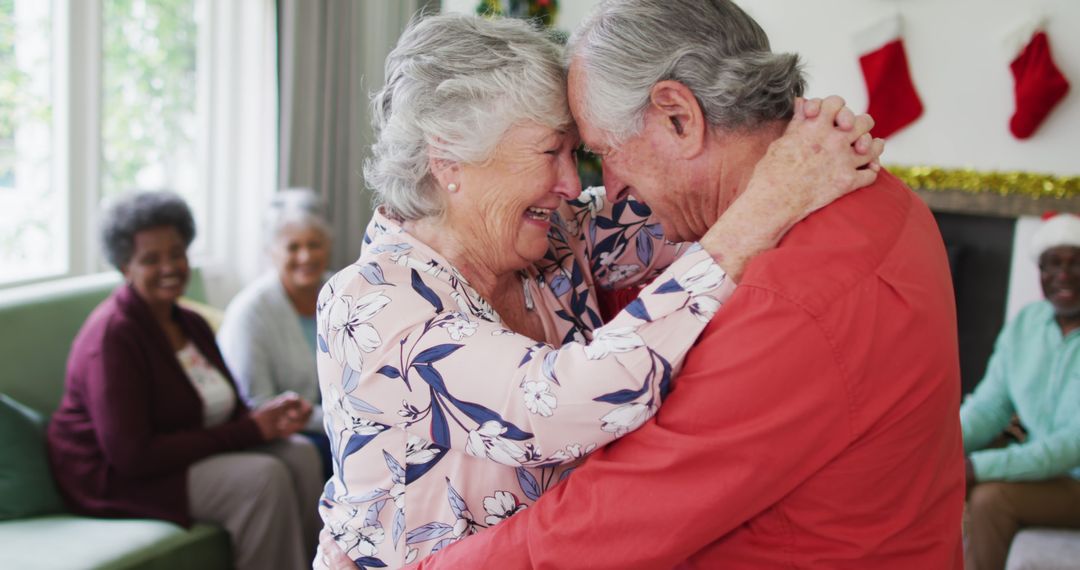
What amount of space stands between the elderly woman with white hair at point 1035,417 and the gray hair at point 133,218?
105 inches

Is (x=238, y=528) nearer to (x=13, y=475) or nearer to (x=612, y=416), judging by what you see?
(x=13, y=475)

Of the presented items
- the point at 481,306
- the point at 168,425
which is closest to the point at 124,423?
the point at 168,425

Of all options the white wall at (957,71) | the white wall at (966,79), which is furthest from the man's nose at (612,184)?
the white wall at (966,79)

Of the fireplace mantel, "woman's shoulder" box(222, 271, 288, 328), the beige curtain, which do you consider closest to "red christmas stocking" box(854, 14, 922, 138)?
the fireplace mantel

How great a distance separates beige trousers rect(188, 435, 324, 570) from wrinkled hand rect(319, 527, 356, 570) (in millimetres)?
1859

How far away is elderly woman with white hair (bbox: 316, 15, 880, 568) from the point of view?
1087 mm

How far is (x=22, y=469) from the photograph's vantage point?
2834mm

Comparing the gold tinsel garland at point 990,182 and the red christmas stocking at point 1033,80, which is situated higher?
the red christmas stocking at point 1033,80

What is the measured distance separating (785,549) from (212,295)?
14.2 feet

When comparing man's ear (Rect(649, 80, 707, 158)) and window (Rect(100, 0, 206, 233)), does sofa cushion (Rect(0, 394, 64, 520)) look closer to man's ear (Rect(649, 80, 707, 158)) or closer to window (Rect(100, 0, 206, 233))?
window (Rect(100, 0, 206, 233))

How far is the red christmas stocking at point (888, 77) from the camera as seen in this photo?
4848 millimetres

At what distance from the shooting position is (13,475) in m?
2.81

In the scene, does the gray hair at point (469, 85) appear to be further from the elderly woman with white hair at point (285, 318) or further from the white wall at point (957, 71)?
the white wall at point (957, 71)

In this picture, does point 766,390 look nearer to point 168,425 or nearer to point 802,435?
point 802,435
